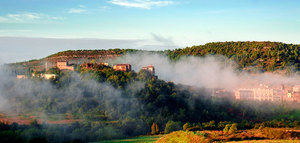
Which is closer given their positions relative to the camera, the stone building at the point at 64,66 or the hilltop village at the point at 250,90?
the stone building at the point at 64,66

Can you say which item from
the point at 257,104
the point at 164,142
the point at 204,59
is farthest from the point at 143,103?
the point at 204,59

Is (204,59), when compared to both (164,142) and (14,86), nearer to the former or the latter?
(14,86)

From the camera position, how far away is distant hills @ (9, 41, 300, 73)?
5438 cm

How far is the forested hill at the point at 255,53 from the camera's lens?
54819 mm

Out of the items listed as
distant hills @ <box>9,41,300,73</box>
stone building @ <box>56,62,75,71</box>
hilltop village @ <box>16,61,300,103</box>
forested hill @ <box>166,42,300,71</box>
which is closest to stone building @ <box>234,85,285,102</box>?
hilltop village @ <box>16,61,300,103</box>

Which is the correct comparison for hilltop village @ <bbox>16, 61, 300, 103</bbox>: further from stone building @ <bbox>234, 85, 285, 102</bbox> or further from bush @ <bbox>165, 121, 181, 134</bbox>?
bush @ <bbox>165, 121, 181, 134</bbox>

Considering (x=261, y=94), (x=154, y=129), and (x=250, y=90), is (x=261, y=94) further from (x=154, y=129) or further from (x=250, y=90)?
(x=154, y=129)

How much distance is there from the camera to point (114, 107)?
31719 millimetres

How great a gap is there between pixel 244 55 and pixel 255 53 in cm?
215

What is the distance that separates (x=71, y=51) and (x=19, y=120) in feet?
125

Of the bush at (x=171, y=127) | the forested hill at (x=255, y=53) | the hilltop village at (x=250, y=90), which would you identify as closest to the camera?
the bush at (x=171, y=127)

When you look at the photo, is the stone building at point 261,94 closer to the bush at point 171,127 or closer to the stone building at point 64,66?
the bush at point 171,127

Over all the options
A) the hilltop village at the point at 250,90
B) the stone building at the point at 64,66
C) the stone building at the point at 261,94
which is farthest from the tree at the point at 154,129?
the stone building at the point at 261,94

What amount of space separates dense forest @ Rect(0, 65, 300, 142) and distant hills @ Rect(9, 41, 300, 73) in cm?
1418
